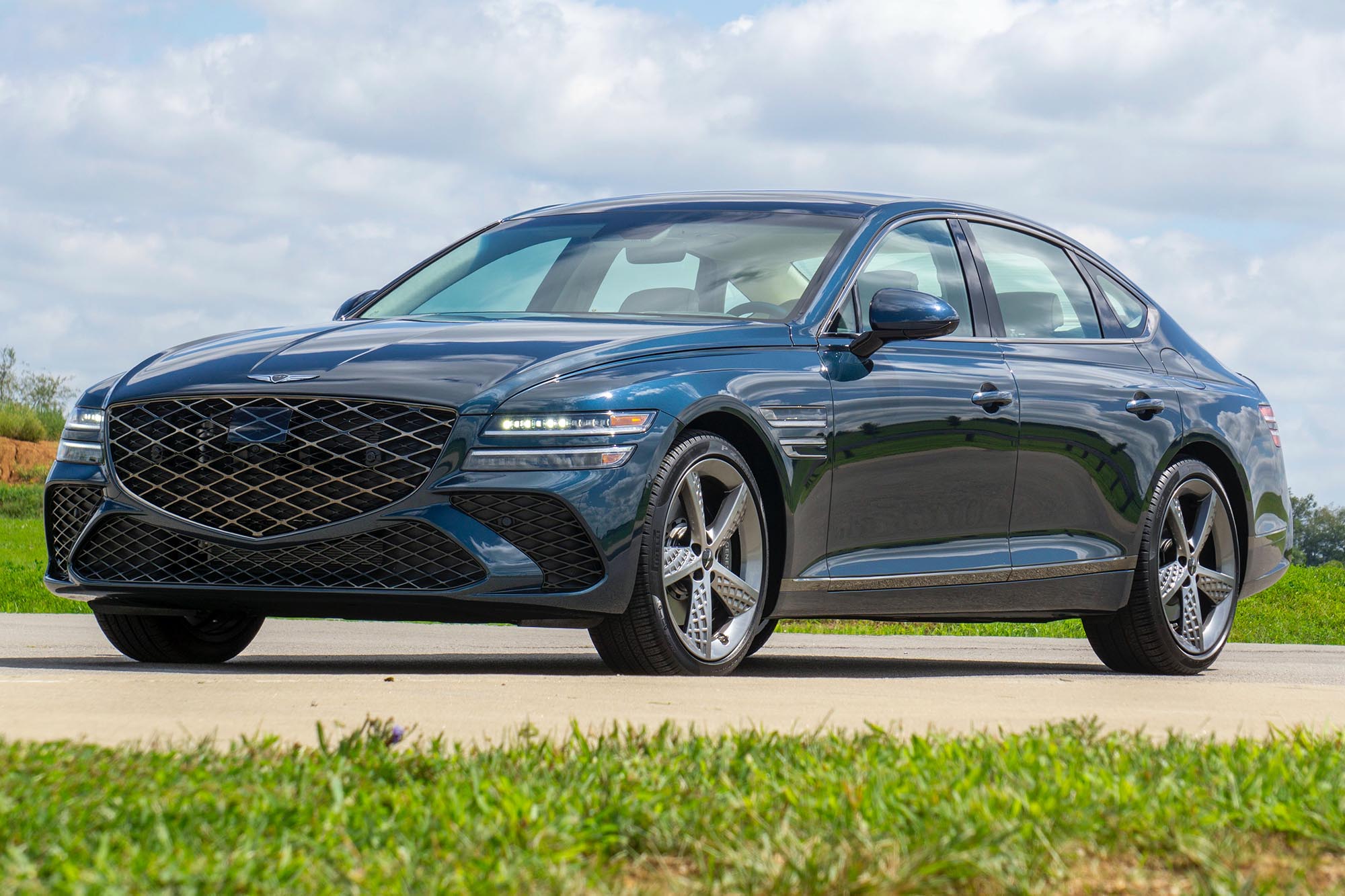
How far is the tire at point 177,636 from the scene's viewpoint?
6.86 metres

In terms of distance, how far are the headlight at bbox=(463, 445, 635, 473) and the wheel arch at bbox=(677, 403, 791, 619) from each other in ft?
1.70

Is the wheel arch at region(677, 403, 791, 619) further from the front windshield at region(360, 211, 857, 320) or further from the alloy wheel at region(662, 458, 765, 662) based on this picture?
the front windshield at region(360, 211, 857, 320)

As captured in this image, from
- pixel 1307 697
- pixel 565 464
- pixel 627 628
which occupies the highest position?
pixel 565 464

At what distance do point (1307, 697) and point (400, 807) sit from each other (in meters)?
3.65

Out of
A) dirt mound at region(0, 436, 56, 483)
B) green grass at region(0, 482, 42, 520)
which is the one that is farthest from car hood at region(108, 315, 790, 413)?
dirt mound at region(0, 436, 56, 483)

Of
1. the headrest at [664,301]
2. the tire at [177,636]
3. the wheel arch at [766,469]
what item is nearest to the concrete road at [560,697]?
the tire at [177,636]

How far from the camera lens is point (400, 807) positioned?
2.98 metres

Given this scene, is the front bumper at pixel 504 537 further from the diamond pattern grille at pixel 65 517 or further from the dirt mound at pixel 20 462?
the dirt mound at pixel 20 462

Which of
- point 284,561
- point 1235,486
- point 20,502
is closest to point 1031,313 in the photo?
point 1235,486

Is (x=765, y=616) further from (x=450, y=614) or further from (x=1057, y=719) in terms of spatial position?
(x=1057, y=719)

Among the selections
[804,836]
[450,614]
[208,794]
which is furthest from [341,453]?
[804,836]

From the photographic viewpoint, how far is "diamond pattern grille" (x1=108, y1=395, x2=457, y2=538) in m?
5.74

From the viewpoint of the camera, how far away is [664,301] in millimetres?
6973

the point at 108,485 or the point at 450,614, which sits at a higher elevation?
the point at 108,485
